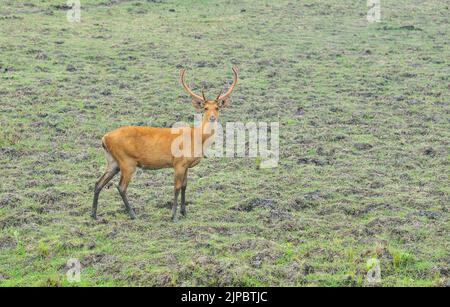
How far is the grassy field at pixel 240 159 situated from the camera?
29.9ft

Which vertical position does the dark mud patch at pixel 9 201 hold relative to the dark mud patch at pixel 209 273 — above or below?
below

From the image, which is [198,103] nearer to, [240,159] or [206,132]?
[206,132]

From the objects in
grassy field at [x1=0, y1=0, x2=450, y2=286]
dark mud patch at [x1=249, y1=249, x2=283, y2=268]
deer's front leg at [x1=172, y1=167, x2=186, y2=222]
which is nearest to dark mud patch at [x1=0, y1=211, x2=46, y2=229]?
grassy field at [x1=0, y1=0, x2=450, y2=286]

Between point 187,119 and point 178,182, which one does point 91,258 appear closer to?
point 178,182

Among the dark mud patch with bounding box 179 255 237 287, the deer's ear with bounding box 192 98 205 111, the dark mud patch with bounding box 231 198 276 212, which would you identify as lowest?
the dark mud patch with bounding box 231 198 276 212

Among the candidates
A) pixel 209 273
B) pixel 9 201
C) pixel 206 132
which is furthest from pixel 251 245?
pixel 9 201

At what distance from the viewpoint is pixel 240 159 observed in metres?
14.1

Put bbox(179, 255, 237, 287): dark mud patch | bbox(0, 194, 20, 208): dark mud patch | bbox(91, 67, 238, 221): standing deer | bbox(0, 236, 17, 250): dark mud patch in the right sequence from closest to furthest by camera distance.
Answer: bbox(179, 255, 237, 287): dark mud patch, bbox(0, 236, 17, 250): dark mud patch, bbox(91, 67, 238, 221): standing deer, bbox(0, 194, 20, 208): dark mud patch

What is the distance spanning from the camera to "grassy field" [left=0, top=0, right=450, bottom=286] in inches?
359

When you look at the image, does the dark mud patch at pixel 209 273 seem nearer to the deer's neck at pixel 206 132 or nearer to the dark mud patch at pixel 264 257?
the dark mud patch at pixel 264 257

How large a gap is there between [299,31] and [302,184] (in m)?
16.3

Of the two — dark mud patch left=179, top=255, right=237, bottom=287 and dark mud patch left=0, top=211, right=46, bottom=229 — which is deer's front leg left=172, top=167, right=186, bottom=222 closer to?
dark mud patch left=179, top=255, right=237, bottom=287

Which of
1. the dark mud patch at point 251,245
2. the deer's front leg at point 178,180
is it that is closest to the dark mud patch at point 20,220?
the deer's front leg at point 178,180

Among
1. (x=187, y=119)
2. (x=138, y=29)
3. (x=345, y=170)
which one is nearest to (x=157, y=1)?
(x=138, y=29)
